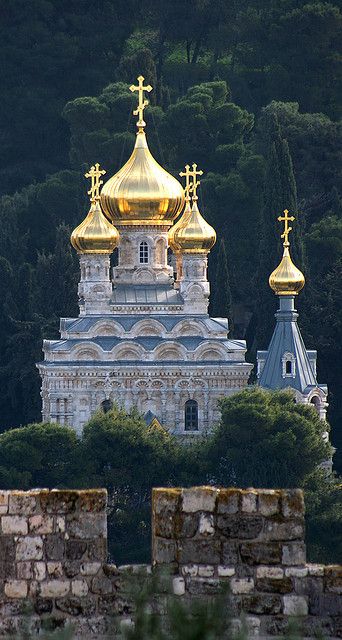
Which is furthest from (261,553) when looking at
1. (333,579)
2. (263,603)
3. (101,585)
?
(101,585)

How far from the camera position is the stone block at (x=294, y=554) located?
1419 cm

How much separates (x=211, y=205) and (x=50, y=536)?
64258 mm

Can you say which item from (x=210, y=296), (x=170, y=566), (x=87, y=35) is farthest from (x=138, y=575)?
(x=87, y=35)

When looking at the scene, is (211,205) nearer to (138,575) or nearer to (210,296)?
(210,296)

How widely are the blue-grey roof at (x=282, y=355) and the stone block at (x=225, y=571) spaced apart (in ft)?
164

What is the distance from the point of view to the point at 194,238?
222 ft

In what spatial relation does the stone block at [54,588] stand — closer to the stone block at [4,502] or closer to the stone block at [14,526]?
the stone block at [14,526]

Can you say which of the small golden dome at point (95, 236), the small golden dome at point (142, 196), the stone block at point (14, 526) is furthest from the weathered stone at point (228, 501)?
the small golden dome at point (142, 196)

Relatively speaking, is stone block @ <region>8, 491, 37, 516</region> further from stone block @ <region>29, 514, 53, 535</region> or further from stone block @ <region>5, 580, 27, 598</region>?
stone block @ <region>5, 580, 27, 598</region>

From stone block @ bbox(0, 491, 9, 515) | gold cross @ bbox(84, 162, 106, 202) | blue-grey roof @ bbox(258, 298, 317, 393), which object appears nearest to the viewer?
stone block @ bbox(0, 491, 9, 515)

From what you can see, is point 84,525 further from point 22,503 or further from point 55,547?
point 22,503

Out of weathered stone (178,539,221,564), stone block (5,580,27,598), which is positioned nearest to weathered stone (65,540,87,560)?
stone block (5,580,27,598)

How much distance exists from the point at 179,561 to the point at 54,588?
54 centimetres

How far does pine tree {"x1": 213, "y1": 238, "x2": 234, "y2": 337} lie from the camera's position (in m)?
71.1
